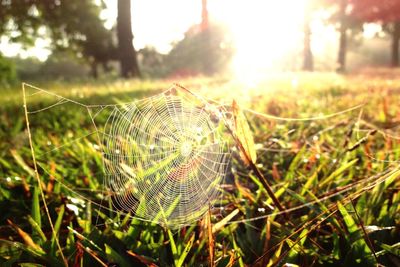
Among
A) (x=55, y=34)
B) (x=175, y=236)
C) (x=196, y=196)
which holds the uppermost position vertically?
(x=55, y=34)

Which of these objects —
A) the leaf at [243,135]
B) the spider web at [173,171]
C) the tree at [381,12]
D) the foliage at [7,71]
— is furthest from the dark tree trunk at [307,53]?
the leaf at [243,135]

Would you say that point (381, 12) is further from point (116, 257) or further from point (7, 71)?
point (116, 257)

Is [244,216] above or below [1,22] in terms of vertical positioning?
below

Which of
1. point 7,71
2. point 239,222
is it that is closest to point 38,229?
point 239,222

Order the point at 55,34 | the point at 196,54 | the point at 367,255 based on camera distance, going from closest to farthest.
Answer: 1. the point at 367,255
2. the point at 55,34
3. the point at 196,54

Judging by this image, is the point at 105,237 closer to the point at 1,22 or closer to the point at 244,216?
the point at 244,216

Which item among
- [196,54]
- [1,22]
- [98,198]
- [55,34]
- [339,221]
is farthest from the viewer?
[196,54]

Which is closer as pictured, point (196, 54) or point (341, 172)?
point (341, 172)

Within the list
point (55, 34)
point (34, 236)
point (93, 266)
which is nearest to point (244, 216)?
point (93, 266)
